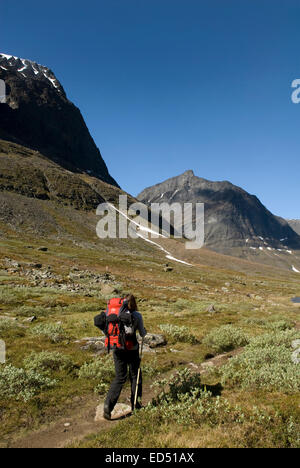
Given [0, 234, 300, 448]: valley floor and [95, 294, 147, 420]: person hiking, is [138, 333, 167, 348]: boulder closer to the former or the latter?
[0, 234, 300, 448]: valley floor

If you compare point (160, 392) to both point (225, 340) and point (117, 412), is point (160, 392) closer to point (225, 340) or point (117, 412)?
point (117, 412)

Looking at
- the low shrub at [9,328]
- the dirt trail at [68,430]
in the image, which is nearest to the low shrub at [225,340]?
the dirt trail at [68,430]

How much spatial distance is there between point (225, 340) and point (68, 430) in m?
10.8

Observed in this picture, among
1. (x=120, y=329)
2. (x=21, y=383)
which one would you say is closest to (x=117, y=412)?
(x=120, y=329)

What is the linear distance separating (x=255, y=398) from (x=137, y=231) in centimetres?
14206

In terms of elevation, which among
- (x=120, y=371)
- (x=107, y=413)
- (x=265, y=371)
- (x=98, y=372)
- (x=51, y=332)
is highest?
(x=120, y=371)

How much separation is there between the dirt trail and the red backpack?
217 cm

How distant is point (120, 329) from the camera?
7.34 metres

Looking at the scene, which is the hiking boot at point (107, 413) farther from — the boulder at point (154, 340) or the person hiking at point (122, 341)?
Result: the boulder at point (154, 340)

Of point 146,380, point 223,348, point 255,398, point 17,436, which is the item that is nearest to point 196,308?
point 223,348

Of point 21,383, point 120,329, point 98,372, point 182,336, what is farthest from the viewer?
point 182,336

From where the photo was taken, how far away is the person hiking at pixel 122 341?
731cm

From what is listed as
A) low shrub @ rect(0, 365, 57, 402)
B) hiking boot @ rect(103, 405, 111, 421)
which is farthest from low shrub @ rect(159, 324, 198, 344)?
hiking boot @ rect(103, 405, 111, 421)

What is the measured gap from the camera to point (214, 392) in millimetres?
9031
